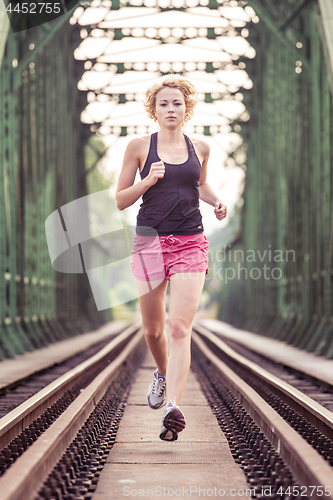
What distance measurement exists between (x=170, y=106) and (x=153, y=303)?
1.13m

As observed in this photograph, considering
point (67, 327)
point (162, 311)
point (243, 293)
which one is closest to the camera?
point (162, 311)

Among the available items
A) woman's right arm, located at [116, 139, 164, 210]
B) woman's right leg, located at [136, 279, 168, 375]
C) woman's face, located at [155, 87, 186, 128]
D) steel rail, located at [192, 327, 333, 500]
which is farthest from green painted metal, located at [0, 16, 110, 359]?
woman's face, located at [155, 87, 186, 128]

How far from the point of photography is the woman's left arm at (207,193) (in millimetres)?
4414

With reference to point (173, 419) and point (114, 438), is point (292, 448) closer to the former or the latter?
point (173, 419)

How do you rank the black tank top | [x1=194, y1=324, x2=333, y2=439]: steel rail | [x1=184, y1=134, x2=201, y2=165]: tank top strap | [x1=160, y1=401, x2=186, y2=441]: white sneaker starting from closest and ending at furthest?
[x1=160, y1=401, x2=186, y2=441]: white sneaker, the black tank top, [x1=184, y1=134, x2=201, y2=165]: tank top strap, [x1=194, y1=324, x2=333, y2=439]: steel rail

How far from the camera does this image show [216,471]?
3.90 meters

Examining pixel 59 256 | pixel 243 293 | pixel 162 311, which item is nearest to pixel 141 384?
pixel 162 311

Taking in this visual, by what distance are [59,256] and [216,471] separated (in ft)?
67.6

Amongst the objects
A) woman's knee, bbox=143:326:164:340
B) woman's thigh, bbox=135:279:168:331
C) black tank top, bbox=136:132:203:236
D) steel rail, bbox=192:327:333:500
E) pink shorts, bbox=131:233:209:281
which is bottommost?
steel rail, bbox=192:327:333:500

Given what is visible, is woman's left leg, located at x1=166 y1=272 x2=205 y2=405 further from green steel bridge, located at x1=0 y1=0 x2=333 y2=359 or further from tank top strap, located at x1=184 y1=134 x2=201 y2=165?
green steel bridge, located at x1=0 y1=0 x2=333 y2=359

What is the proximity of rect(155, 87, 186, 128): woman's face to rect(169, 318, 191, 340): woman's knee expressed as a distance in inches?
43.4

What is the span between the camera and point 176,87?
428 centimetres

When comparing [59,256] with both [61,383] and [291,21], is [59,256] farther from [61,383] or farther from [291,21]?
[61,383]

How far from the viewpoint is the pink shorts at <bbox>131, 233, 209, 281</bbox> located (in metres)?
4.21
